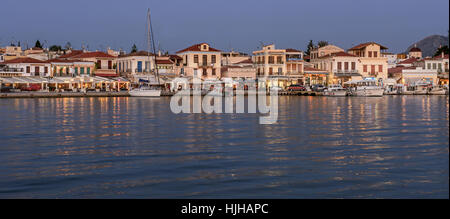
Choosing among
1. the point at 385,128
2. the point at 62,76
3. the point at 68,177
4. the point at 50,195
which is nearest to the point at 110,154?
the point at 68,177

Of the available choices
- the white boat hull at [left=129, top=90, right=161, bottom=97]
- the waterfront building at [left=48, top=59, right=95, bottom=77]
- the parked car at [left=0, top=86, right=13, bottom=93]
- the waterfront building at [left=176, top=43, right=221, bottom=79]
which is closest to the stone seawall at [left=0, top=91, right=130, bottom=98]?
the parked car at [left=0, top=86, right=13, bottom=93]

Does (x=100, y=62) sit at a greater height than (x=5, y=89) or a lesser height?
greater

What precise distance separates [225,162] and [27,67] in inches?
2872

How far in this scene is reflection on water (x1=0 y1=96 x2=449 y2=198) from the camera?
42.4 feet

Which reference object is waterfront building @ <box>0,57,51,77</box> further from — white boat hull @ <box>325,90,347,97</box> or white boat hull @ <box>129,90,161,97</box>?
white boat hull @ <box>325,90,347,97</box>

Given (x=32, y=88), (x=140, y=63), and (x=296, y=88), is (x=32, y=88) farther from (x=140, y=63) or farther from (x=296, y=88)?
(x=296, y=88)

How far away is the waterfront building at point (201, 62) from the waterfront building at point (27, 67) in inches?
828

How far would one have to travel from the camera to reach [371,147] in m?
20.3

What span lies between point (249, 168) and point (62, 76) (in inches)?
2886

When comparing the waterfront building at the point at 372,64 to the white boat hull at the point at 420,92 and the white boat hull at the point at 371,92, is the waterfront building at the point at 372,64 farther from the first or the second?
the white boat hull at the point at 371,92

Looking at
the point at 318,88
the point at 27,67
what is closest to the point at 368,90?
the point at 318,88

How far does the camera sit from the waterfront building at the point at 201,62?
8938 cm

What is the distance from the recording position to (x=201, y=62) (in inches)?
3536
